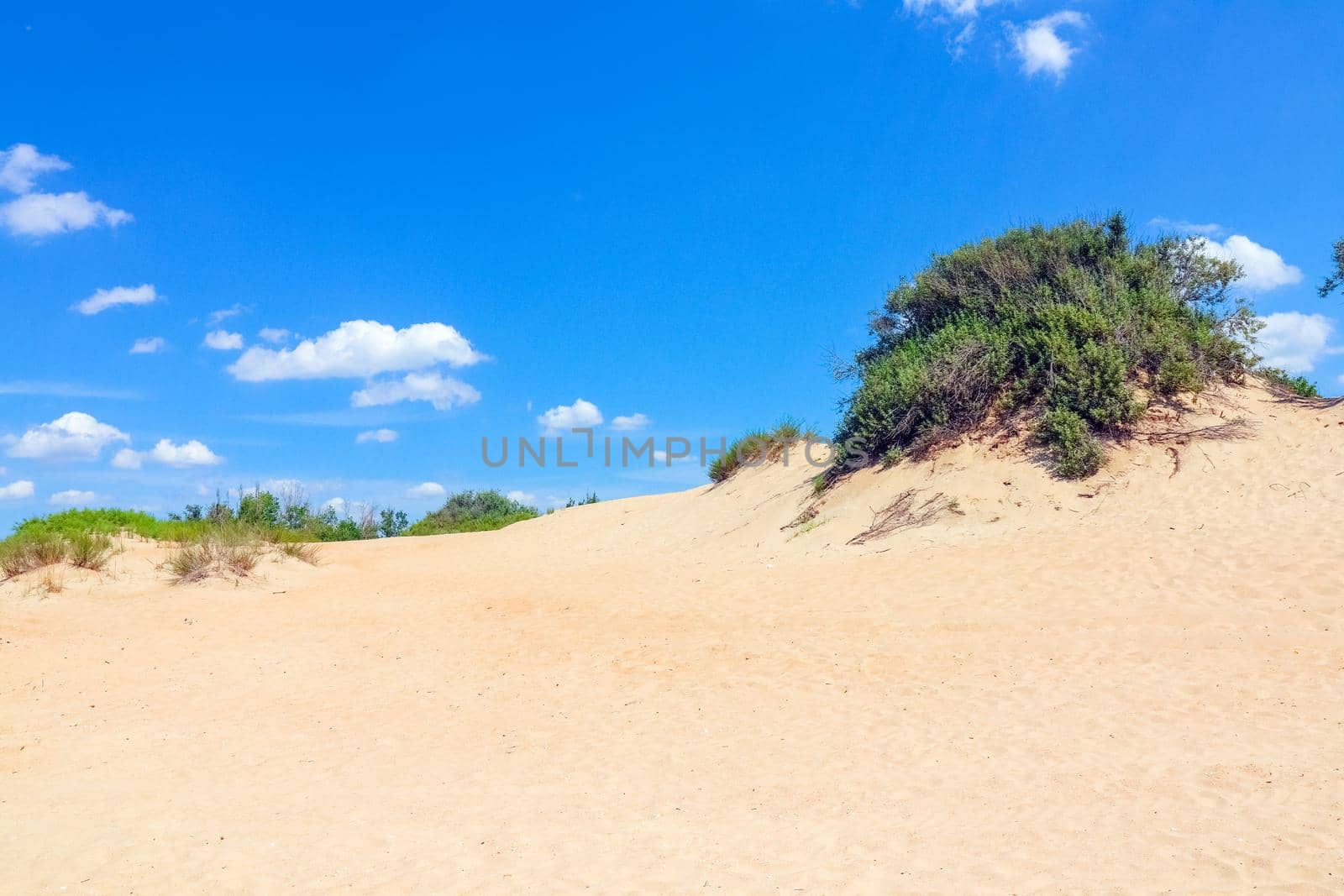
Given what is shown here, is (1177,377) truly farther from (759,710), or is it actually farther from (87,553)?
(87,553)

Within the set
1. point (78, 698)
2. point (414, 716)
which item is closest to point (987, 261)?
point (414, 716)

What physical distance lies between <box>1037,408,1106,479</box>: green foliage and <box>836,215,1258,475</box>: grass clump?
0.02 metres

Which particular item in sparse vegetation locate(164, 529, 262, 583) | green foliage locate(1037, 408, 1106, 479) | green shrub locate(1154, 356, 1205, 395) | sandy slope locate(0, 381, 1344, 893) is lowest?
sandy slope locate(0, 381, 1344, 893)

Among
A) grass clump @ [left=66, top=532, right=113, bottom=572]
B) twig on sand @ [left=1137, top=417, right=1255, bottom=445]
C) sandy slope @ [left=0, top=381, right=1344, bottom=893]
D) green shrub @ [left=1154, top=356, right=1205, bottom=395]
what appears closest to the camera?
sandy slope @ [left=0, top=381, right=1344, bottom=893]

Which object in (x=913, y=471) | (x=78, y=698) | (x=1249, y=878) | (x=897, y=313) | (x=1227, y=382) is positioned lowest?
(x=1249, y=878)

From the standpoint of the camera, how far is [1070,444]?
1602 cm

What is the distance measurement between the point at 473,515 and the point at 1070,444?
24.2 m

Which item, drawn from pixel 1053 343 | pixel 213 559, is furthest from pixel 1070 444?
pixel 213 559

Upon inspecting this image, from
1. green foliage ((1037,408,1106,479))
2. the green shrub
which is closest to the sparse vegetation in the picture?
green foliage ((1037,408,1106,479))

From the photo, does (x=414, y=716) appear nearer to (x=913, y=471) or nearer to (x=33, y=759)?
(x=33, y=759)

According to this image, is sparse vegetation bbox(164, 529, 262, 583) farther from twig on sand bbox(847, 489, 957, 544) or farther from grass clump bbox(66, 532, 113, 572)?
twig on sand bbox(847, 489, 957, 544)

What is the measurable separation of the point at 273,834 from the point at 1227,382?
18868mm

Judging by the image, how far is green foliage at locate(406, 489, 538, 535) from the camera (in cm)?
3228

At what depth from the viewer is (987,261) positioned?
66.6ft
